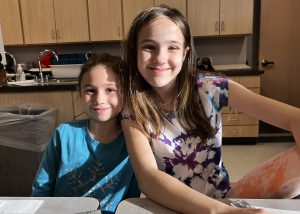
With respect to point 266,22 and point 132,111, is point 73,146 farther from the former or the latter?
point 266,22

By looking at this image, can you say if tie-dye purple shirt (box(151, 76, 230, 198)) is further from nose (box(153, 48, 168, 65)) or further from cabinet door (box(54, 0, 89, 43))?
cabinet door (box(54, 0, 89, 43))

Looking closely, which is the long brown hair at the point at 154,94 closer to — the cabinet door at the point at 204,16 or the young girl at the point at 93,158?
the young girl at the point at 93,158

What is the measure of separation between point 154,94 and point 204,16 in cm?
254

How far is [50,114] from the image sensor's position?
2.21 m

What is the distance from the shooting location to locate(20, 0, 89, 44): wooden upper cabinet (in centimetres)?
345

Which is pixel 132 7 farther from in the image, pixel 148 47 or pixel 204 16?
pixel 148 47

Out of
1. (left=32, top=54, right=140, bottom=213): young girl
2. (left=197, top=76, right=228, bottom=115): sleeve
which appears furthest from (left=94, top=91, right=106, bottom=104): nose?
(left=197, top=76, right=228, bottom=115): sleeve

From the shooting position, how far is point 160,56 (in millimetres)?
1017

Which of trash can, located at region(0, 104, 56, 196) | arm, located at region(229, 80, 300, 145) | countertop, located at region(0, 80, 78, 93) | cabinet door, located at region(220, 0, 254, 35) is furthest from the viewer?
cabinet door, located at region(220, 0, 254, 35)

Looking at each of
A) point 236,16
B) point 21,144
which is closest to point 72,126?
point 21,144

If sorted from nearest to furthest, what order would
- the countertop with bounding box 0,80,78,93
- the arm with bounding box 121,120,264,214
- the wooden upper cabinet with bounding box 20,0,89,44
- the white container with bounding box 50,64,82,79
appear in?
the arm with bounding box 121,120,264,214
the countertop with bounding box 0,80,78,93
the white container with bounding box 50,64,82,79
the wooden upper cabinet with bounding box 20,0,89,44

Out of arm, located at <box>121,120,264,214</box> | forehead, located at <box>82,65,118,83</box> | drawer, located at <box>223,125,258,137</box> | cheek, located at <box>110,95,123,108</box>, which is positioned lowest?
drawer, located at <box>223,125,258,137</box>

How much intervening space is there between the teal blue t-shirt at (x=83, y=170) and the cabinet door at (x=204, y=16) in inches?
104

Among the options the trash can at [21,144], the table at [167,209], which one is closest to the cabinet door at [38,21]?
the trash can at [21,144]
